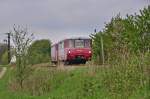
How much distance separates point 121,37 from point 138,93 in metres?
2.06

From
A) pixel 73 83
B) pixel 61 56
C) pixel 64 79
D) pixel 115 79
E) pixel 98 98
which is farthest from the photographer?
pixel 61 56

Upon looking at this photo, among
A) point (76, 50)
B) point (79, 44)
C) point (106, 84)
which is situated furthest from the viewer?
point (79, 44)

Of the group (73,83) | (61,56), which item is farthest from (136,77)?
(61,56)

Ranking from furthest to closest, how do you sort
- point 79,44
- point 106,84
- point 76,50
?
point 79,44 < point 76,50 < point 106,84

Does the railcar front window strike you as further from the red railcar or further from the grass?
the grass

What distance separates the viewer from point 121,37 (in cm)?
1764

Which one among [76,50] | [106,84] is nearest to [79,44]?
[76,50]

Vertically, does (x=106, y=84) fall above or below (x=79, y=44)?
below

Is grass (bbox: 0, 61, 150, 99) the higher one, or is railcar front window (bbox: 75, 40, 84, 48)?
railcar front window (bbox: 75, 40, 84, 48)

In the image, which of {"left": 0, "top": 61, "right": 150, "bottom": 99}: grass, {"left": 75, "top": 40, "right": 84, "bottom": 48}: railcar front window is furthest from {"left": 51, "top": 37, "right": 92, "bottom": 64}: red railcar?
{"left": 0, "top": 61, "right": 150, "bottom": 99}: grass

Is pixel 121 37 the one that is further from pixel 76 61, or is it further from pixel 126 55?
pixel 76 61

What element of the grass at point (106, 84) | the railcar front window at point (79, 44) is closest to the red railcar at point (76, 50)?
the railcar front window at point (79, 44)

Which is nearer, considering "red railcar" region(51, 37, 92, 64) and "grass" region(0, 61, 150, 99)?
"grass" region(0, 61, 150, 99)

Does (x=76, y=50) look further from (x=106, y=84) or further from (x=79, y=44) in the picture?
(x=106, y=84)
